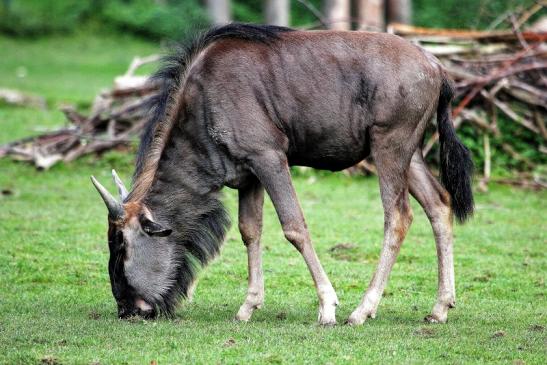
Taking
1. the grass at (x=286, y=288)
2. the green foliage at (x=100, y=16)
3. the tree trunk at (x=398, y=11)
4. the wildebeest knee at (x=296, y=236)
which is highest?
the wildebeest knee at (x=296, y=236)

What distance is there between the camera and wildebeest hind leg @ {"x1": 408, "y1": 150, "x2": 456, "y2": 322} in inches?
316

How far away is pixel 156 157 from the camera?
Answer: 811 centimetres

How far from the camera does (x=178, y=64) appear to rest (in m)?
8.17

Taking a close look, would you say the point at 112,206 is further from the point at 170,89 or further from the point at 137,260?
the point at 170,89

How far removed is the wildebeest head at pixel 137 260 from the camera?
781 centimetres

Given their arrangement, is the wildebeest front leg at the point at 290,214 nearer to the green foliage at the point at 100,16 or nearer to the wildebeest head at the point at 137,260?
the wildebeest head at the point at 137,260

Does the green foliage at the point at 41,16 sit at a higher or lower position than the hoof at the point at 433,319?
lower

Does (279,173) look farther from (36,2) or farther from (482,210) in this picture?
(36,2)

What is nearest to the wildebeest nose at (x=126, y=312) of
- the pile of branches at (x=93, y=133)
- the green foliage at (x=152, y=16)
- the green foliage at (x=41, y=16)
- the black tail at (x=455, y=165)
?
the black tail at (x=455, y=165)

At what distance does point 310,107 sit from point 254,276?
1498 millimetres

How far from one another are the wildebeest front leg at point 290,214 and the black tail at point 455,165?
1402 millimetres

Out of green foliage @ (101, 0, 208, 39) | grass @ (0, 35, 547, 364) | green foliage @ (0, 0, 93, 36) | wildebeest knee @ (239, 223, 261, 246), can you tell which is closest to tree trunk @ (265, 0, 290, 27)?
green foliage @ (101, 0, 208, 39)

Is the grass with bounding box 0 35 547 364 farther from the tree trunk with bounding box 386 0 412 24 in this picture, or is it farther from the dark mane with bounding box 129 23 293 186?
the tree trunk with bounding box 386 0 412 24

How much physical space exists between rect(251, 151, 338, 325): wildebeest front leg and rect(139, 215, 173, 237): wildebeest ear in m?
0.85
